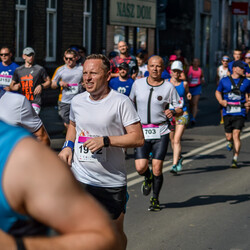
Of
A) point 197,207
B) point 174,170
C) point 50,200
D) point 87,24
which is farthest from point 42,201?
point 87,24

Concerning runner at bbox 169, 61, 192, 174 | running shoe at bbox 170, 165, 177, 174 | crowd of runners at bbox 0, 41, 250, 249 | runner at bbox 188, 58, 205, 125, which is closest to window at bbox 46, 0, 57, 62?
runner at bbox 188, 58, 205, 125

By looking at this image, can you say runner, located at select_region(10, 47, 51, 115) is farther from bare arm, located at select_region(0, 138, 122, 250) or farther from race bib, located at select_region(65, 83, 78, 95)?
bare arm, located at select_region(0, 138, 122, 250)

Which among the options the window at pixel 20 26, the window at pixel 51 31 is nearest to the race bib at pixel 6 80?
the window at pixel 20 26

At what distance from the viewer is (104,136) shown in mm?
4879

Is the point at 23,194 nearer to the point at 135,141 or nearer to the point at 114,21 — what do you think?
the point at 135,141

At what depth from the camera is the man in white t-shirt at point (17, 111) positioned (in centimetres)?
425

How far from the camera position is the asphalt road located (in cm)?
617

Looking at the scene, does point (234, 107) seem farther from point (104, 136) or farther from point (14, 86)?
point (104, 136)

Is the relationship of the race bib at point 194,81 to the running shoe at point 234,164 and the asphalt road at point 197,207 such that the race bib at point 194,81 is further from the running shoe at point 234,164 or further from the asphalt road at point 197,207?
the running shoe at point 234,164

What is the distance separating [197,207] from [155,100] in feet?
4.32

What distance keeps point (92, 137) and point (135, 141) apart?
1.11 feet

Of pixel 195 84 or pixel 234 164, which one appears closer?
pixel 234 164

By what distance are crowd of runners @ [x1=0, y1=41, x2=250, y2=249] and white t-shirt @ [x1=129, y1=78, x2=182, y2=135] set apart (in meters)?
0.01

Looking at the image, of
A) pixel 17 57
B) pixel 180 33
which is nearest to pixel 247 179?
pixel 17 57
